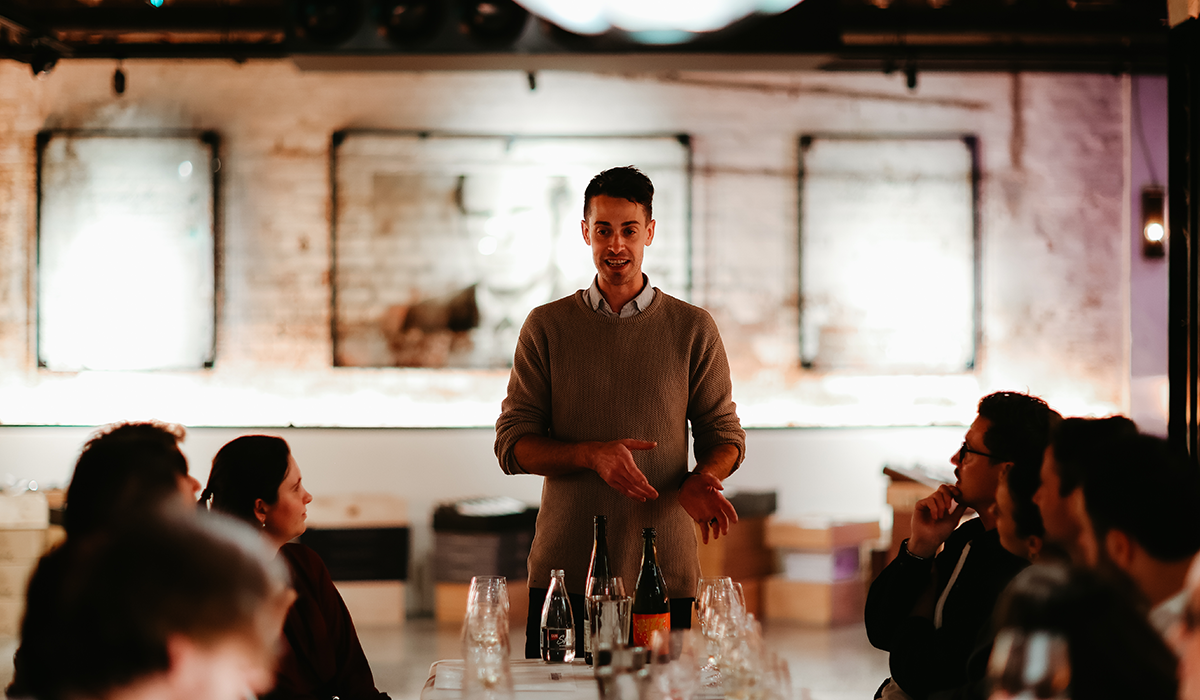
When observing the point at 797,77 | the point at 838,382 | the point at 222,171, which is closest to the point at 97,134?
the point at 222,171

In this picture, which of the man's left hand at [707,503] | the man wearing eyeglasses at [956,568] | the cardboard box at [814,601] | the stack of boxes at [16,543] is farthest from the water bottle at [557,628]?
the stack of boxes at [16,543]

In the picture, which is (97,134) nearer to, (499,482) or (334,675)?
(499,482)

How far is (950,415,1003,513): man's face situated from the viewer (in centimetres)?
218

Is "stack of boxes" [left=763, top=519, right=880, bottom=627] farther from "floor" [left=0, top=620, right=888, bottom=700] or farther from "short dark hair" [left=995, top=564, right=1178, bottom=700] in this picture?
"short dark hair" [left=995, top=564, right=1178, bottom=700]

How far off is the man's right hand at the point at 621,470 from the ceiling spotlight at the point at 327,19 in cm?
267

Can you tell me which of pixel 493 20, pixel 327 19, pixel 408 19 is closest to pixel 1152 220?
pixel 493 20

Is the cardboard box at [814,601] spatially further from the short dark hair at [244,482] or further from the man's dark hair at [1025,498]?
the short dark hair at [244,482]

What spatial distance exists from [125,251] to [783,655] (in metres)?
Result: 4.38

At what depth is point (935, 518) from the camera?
2246 mm

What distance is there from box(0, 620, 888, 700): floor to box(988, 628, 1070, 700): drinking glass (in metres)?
3.10

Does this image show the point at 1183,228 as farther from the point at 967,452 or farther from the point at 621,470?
the point at 621,470

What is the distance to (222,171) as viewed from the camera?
19.2 ft

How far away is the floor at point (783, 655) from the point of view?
4164 millimetres

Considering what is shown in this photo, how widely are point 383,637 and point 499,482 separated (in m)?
1.12
